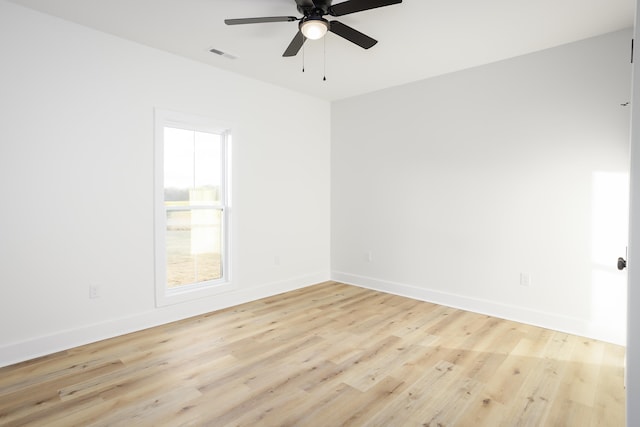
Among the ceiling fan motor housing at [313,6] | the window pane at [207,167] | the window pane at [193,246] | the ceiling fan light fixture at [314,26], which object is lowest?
the window pane at [193,246]

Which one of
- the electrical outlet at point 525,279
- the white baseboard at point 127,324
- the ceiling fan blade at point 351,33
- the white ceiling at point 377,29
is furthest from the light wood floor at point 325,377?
the white ceiling at point 377,29

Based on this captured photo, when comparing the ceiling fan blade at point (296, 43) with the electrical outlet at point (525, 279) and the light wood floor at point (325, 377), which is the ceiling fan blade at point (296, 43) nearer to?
the light wood floor at point (325, 377)

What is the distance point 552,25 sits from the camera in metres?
2.92

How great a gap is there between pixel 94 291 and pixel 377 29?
3.44 m

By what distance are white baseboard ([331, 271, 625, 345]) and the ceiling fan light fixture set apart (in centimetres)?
321

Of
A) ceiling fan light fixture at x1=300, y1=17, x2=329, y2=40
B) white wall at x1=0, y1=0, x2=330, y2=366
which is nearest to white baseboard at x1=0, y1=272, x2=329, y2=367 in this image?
white wall at x1=0, y1=0, x2=330, y2=366

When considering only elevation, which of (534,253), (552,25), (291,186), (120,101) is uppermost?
(552,25)

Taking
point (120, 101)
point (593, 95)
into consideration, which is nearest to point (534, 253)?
point (593, 95)

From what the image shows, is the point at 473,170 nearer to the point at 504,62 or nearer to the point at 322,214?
the point at 504,62

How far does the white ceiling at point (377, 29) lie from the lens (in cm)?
265

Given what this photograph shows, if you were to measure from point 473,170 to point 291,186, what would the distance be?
235cm

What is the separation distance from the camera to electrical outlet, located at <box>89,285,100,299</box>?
3.04 m

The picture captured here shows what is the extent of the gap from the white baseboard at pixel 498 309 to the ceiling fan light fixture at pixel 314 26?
3213 mm

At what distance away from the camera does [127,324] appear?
10.7 ft
